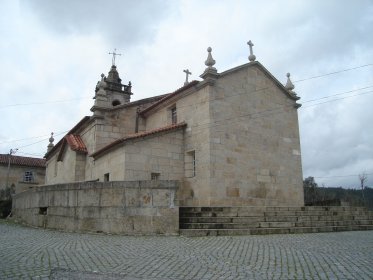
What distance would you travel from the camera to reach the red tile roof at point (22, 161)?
44.0m

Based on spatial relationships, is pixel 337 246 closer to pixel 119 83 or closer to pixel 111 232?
pixel 111 232

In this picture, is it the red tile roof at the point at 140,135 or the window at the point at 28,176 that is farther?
the window at the point at 28,176

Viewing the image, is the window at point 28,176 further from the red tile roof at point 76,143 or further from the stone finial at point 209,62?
the stone finial at point 209,62

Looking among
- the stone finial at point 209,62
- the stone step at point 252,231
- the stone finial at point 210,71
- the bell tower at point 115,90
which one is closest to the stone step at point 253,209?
the stone step at point 252,231

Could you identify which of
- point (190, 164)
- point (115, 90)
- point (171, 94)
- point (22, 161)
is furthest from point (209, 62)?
point (22, 161)

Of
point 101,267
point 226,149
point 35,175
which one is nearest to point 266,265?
point 101,267

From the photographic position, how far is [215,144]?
15828 millimetres

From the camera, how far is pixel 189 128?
56.6 feet

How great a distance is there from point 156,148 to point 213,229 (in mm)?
6697

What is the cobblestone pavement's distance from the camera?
5.41 meters

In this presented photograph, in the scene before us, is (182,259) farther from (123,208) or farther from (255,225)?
(255,225)

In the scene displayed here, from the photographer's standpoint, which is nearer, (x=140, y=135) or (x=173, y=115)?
(x=140, y=135)

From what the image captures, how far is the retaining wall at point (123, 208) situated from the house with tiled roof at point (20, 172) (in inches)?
1415

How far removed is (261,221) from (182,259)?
6.09 meters
